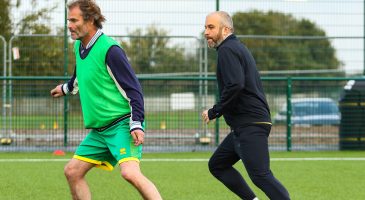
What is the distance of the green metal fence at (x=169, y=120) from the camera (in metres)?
14.4

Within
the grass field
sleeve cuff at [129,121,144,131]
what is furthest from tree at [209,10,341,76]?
sleeve cuff at [129,121,144,131]

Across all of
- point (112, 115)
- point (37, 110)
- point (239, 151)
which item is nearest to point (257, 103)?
point (239, 151)

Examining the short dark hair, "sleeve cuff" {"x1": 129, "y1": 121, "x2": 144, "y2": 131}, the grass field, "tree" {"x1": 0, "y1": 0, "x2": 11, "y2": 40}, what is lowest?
the grass field

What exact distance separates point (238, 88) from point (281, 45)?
1035 centimetres

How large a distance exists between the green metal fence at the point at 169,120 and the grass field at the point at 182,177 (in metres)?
0.77

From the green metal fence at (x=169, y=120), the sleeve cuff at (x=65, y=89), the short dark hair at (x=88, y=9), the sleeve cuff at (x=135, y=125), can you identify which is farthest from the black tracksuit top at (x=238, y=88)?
the green metal fence at (x=169, y=120)

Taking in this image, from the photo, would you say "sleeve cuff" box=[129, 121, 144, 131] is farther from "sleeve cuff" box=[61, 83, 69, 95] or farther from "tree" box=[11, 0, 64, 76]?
"tree" box=[11, 0, 64, 76]

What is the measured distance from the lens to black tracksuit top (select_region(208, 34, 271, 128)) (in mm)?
→ 6508

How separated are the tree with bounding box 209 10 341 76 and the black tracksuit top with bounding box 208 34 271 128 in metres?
9.47

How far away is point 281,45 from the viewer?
16.7 metres

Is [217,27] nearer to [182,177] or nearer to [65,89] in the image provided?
[65,89]

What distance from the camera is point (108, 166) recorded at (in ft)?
21.3

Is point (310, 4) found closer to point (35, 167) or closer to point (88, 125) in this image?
point (35, 167)

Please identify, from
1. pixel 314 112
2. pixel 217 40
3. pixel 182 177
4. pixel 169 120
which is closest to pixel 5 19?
pixel 169 120
